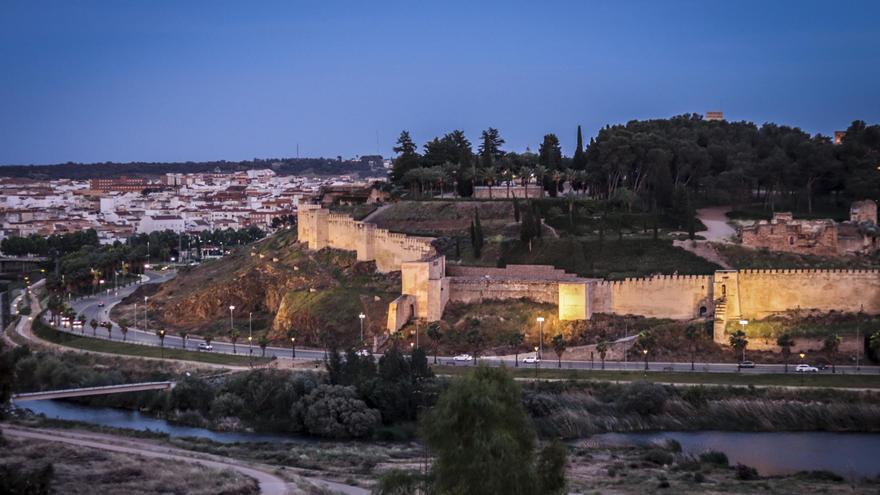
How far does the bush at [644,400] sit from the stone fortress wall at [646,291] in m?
5.04

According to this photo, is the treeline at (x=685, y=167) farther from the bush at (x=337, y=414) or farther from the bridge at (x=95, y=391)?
the bridge at (x=95, y=391)

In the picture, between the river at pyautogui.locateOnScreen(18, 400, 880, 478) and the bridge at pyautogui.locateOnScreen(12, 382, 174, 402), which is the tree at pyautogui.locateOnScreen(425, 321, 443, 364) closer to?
the river at pyautogui.locateOnScreen(18, 400, 880, 478)

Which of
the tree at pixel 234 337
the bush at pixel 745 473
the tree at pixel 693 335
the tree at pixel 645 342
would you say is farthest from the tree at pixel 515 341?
the bush at pixel 745 473

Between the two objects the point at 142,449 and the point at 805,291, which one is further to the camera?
the point at 805,291

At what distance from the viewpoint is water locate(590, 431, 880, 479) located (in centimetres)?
2923

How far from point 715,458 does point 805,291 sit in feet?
34.4

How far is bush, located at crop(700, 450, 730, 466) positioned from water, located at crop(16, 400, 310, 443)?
35.7 feet

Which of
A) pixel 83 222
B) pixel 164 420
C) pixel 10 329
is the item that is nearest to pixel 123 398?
pixel 164 420

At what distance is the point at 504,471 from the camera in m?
19.4

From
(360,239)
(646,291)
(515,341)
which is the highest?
(360,239)

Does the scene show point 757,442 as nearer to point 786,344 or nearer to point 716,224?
point 786,344

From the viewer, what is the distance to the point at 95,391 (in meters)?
37.1

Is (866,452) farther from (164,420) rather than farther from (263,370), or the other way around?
(164,420)

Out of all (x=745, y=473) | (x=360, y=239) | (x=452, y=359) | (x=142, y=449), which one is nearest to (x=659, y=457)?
(x=745, y=473)
